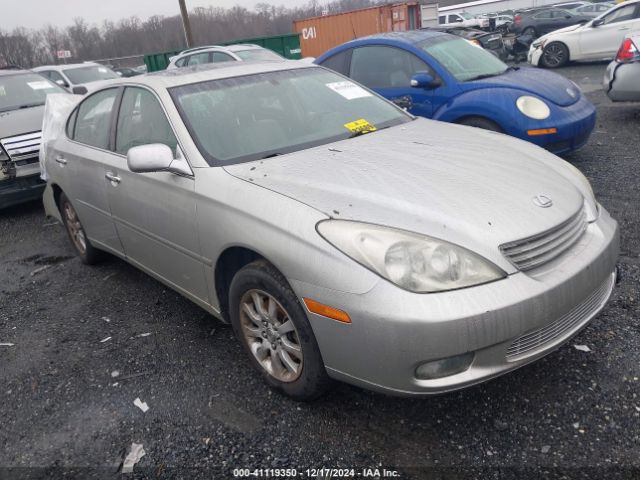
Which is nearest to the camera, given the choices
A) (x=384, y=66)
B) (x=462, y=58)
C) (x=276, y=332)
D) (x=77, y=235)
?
(x=276, y=332)

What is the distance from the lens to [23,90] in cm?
735

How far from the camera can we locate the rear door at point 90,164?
3697 mm

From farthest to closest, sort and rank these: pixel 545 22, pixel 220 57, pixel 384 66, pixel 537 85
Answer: pixel 545 22
pixel 220 57
pixel 384 66
pixel 537 85

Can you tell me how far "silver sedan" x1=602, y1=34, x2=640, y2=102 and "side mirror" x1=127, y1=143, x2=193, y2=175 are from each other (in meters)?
6.50

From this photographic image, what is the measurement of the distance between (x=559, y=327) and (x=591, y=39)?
1310 centimetres

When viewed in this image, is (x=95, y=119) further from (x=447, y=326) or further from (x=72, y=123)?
(x=447, y=326)

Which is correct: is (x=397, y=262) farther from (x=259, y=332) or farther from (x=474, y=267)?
(x=259, y=332)

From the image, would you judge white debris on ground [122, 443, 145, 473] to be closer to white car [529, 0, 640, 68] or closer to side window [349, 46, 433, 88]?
side window [349, 46, 433, 88]

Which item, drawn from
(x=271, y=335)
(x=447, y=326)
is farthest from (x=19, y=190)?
(x=447, y=326)

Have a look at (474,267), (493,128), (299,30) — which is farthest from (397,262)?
(299,30)

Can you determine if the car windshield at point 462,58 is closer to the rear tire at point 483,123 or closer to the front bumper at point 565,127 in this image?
the rear tire at point 483,123

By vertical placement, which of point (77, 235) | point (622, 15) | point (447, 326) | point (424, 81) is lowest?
point (77, 235)

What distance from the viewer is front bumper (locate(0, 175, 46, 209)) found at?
6.10 metres

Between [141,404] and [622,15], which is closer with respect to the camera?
[141,404]
